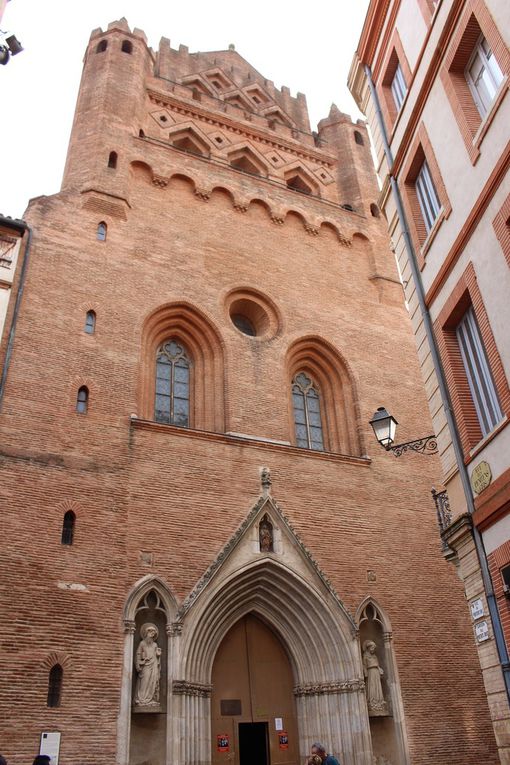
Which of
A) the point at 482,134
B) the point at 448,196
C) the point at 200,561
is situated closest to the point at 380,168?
the point at 448,196

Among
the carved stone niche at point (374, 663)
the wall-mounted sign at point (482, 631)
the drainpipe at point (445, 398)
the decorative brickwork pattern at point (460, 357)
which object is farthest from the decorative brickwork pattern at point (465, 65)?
the carved stone niche at point (374, 663)

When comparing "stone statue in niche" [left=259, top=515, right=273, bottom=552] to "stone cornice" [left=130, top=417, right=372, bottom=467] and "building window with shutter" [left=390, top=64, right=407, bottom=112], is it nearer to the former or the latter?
"stone cornice" [left=130, top=417, right=372, bottom=467]

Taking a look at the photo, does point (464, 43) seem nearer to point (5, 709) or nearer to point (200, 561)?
point (200, 561)

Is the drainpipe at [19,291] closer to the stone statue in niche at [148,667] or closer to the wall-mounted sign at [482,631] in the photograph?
the stone statue in niche at [148,667]

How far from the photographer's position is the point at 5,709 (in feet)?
31.6

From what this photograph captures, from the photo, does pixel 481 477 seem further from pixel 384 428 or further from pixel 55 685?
pixel 55 685

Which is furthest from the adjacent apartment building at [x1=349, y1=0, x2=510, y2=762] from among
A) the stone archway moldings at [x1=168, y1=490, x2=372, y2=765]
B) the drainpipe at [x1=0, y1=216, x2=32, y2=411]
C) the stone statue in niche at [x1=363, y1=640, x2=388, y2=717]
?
the drainpipe at [x1=0, y1=216, x2=32, y2=411]

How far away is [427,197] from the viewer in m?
10.8

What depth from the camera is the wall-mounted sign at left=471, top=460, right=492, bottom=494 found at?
8141 mm

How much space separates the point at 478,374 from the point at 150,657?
21.9 ft

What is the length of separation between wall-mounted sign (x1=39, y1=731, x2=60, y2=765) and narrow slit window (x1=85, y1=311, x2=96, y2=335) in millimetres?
7115

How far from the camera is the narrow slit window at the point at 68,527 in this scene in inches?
447

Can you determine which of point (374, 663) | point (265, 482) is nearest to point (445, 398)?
point (265, 482)

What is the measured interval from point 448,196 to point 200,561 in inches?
284
